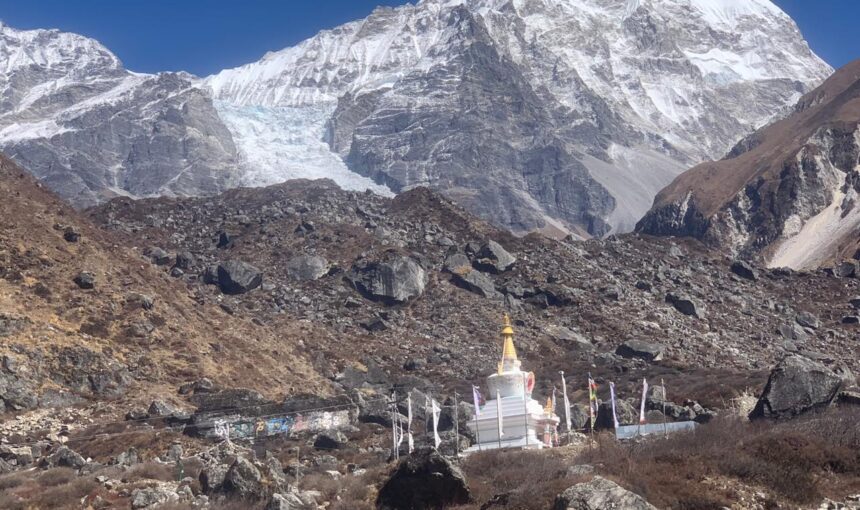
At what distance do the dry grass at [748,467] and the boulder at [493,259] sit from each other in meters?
72.6

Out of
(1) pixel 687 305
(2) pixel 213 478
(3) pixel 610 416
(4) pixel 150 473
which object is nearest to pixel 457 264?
(1) pixel 687 305

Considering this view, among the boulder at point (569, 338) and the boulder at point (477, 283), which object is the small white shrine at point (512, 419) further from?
the boulder at point (477, 283)

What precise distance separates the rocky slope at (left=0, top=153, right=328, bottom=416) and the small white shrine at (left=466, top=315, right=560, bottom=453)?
1992cm

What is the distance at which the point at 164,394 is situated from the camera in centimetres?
5388


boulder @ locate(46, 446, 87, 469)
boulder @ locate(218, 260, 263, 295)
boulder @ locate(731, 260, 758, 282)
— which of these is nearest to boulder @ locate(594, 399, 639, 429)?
boulder @ locate(46, 446, 87, 469)

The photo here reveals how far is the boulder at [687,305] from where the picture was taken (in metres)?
97.8

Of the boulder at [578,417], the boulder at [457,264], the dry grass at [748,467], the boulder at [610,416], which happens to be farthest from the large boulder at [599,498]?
the boulder at [457,264]

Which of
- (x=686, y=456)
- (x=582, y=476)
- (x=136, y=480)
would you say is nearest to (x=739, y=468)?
(x=686, y=456)

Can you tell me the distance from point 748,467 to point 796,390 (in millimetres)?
10275

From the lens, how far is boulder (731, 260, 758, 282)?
387 feet

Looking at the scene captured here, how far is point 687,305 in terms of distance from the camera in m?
98.6

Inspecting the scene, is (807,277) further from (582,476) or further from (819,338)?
(582,476)

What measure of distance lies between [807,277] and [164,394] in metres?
87.7

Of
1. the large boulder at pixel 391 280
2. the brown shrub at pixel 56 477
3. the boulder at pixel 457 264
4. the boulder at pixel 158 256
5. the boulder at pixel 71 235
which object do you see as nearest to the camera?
the brown shrub at pixel 56 477
